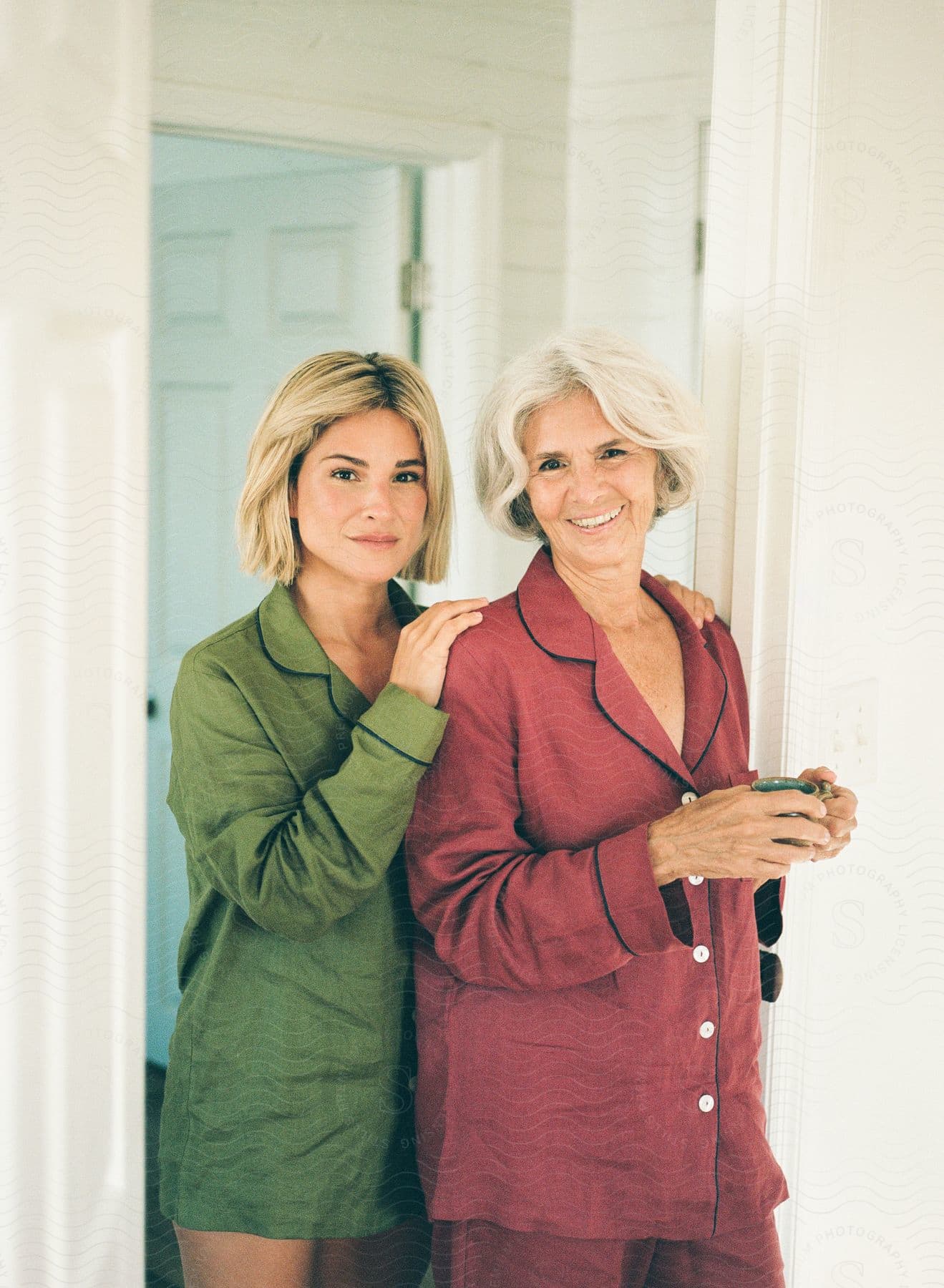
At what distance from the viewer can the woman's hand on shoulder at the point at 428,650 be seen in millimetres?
998

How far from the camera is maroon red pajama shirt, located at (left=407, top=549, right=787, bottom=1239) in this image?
1.01 meters

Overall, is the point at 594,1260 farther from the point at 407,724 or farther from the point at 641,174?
the point at 641,174

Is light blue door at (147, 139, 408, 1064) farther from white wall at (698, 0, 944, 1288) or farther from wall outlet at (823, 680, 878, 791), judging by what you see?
wall outlet at (823, 680, 878, 791)

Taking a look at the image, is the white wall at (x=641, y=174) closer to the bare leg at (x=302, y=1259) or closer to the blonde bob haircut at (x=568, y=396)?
the blonde bob haircut at (x=568, y=396)

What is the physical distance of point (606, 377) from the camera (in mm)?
1020

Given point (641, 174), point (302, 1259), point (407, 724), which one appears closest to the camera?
point (407, 724)

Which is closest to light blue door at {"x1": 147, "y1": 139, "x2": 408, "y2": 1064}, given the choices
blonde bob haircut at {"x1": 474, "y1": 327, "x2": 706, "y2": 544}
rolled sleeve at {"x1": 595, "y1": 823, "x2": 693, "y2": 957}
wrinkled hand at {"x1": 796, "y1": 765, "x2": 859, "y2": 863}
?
blonde bob haircut at {"x1": 474, "y1": 327, "x2": 706, "y2": 544}

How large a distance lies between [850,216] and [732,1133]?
92 cm

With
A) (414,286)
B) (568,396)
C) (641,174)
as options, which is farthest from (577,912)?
(641,174)

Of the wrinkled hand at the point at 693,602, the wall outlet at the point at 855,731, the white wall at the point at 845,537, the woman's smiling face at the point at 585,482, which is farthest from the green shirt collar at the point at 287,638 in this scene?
the wall outlet at the point at 855,731

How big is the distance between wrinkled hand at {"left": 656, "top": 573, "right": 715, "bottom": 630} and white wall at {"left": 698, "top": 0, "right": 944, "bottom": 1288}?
5cm

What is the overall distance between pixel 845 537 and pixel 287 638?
632mm

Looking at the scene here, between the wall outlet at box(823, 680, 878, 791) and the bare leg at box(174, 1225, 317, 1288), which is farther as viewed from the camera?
the wall outlet at box(823, 680, 878, 791)

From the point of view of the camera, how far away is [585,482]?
1043mm
